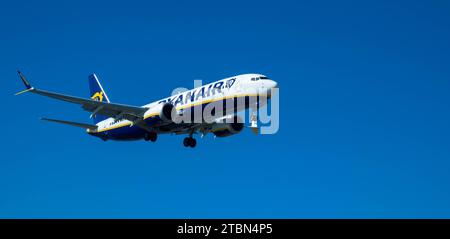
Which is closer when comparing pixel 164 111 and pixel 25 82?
pixel 25 82

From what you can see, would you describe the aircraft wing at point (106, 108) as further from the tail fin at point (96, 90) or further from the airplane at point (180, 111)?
the tail fin at point (96, 90)

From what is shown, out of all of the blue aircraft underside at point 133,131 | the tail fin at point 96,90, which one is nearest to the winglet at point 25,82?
the blue aircraft underside at point 133,131

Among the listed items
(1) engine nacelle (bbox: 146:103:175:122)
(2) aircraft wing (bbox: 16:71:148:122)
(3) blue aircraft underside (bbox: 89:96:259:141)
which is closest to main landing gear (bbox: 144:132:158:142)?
(3) blue aircraft underside (bbox: 89:96:259:141)

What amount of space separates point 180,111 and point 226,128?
6929 mm

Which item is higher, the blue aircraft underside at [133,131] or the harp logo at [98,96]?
the harp logo at [98,96]

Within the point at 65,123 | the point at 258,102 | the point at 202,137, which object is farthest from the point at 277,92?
the point at 65,123

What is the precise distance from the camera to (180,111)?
5691cm

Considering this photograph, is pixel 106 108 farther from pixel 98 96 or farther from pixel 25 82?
pixel 98 96

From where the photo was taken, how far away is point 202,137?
62688 millimetres

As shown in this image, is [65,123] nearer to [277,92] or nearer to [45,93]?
[45,93]

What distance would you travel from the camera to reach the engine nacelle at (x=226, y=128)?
203 ft

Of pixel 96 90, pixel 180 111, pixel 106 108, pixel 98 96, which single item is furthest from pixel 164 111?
pixel 96 90

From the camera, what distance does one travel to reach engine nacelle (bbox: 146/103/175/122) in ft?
185

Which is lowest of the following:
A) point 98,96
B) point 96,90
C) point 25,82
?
point 25,82
